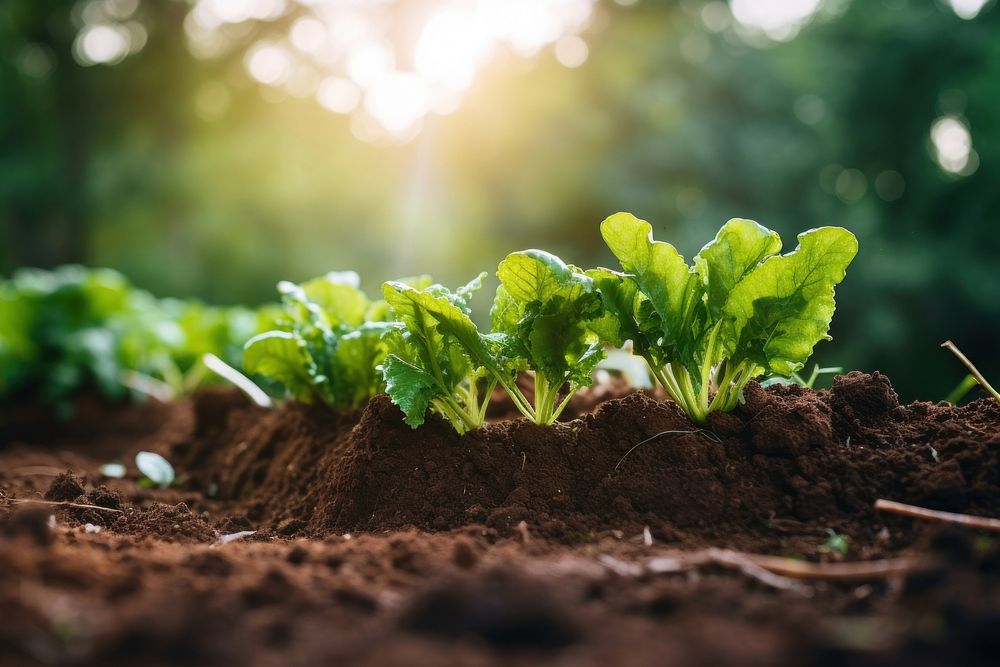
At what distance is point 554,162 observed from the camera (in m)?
14.2

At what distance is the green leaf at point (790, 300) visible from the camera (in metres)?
2.30

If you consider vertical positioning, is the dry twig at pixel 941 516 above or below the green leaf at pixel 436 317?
below

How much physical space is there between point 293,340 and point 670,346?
1.54 m

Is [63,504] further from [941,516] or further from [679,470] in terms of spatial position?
[941,516]

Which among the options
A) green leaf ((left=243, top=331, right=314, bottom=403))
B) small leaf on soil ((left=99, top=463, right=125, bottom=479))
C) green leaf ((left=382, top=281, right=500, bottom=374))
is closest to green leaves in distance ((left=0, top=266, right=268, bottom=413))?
small leaf on soil ((left=99, top=463, right=125, bottom=479))

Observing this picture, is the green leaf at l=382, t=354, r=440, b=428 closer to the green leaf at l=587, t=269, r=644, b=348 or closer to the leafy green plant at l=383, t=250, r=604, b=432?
the leafy green plant at l=383, t=250, r=604, b=432

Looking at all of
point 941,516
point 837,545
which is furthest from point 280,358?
point 941,516

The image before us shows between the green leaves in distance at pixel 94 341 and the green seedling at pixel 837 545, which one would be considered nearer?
the green seedling at pixel 837 545

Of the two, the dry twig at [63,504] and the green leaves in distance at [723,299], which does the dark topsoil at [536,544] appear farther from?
the green leaves in distance at [723,299]

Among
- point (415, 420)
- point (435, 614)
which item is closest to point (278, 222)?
point (415, 420)

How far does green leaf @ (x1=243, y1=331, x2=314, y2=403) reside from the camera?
10.2 ft

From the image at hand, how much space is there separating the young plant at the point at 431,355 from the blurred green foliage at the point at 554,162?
9.18 metres

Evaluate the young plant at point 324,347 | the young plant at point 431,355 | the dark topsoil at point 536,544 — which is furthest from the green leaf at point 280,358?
the young plant at point 431,355

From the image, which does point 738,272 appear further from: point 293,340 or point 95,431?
point 95,431
